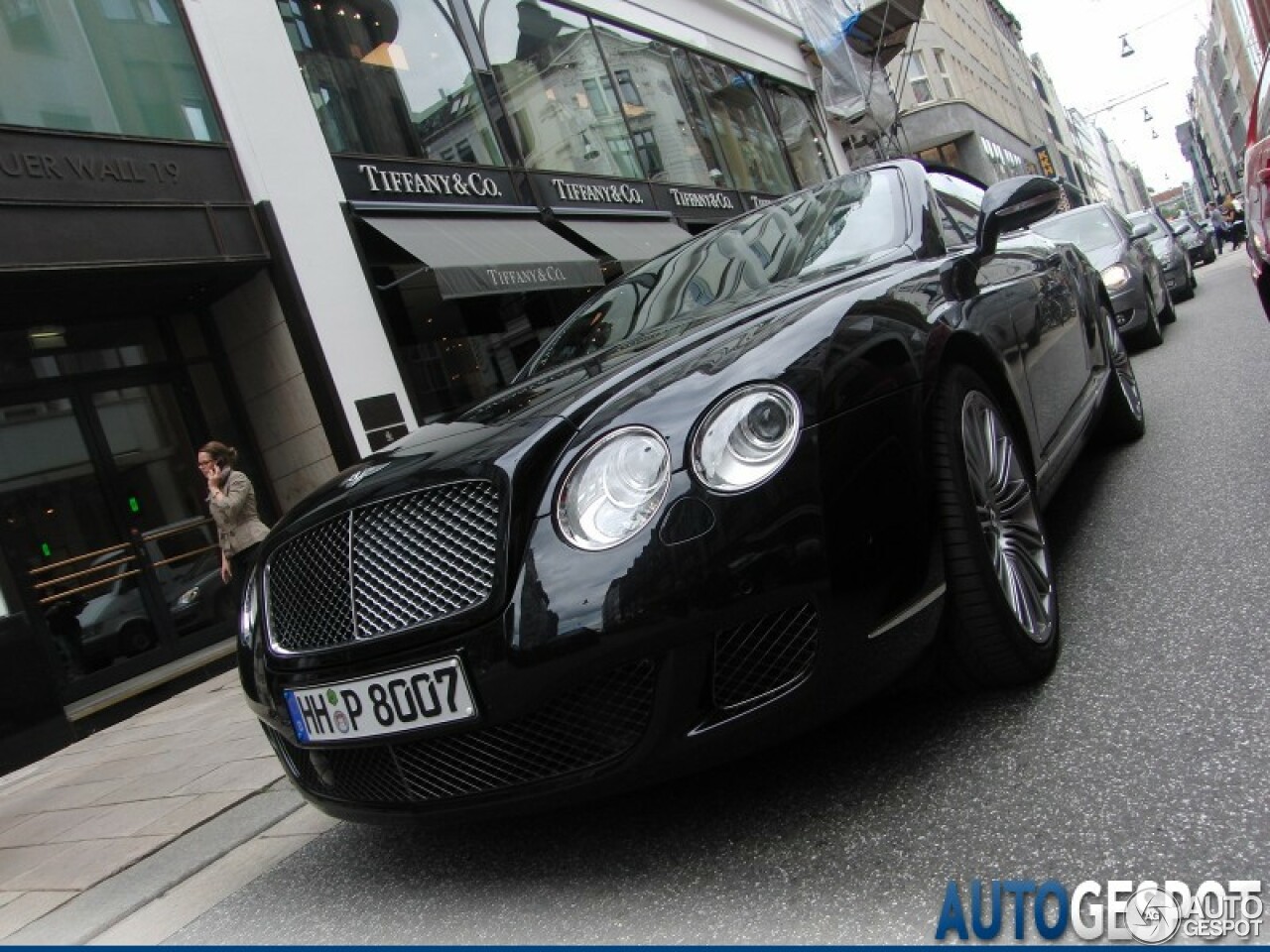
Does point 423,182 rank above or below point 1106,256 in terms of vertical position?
above

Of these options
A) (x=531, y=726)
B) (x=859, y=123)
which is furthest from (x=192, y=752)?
(x=859, y=123)

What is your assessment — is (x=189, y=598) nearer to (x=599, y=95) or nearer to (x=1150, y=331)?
(x=1150, y=331)

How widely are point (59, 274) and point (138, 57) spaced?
85.5 inches

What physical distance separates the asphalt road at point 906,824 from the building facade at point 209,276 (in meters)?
4.62

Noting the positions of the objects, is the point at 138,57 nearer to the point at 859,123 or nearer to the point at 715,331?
the point at 715,331

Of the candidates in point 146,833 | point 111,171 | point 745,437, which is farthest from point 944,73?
point 745,437

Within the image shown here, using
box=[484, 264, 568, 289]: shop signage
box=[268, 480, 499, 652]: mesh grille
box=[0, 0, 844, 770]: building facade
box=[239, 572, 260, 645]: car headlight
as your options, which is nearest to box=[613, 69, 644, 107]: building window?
box=[0, 0, 844, 770]: building facade

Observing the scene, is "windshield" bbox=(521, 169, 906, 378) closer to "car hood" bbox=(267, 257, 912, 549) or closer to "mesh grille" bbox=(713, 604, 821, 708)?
"car hood" bbox=(267, 257, 912, 549)

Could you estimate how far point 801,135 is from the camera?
20.1m

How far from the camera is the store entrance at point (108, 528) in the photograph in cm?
673

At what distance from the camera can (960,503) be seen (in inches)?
85.0

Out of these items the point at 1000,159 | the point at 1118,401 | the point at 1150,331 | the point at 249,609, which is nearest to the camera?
the point at 249,609

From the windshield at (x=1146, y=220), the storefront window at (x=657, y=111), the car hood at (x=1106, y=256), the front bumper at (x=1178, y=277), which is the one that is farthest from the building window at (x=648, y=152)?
the front bumper at (x=1178, y=277)

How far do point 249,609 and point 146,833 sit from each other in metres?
1.57
